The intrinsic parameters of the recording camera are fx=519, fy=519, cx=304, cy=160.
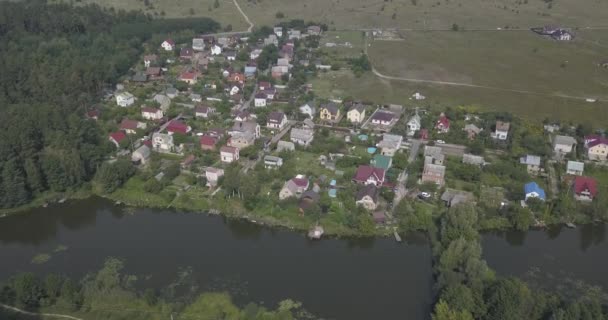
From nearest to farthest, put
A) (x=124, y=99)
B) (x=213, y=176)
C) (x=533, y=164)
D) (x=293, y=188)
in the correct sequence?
(x=293, y=188)
(x=213, y=176)
(x=533, y=164)
(x=124, y=99)

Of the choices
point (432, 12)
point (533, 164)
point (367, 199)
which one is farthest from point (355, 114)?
point (432, 12)

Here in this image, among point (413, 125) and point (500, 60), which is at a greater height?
point (500, 60)

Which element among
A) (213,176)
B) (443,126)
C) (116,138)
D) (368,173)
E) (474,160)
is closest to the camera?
(368,173)

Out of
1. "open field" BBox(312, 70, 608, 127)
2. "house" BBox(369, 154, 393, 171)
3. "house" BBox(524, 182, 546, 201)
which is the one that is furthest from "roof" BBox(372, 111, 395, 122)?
"house" BBox(524, 182, 546, 201)

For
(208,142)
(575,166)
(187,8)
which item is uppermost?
(187,8)

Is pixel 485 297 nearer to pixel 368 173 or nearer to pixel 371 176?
pixel 371 176

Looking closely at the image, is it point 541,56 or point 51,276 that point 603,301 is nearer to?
point 51,276

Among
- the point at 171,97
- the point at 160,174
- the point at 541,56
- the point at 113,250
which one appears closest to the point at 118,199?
the point at 160,174

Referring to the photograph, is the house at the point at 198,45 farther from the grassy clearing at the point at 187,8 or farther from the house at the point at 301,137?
the house at the point at 301,137
